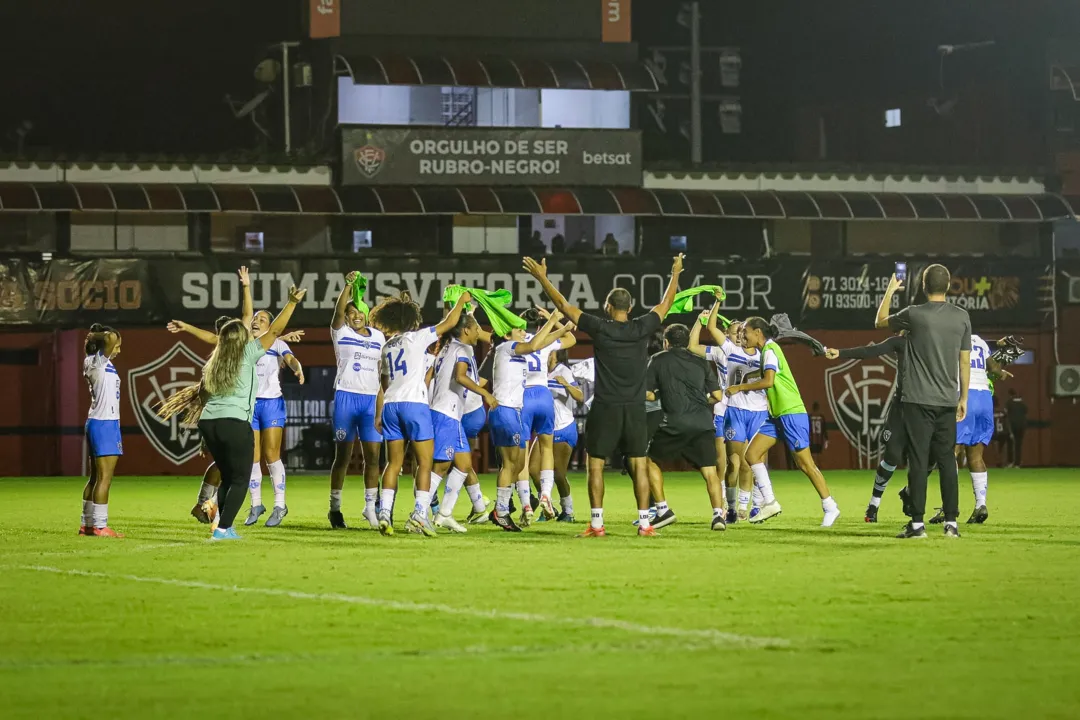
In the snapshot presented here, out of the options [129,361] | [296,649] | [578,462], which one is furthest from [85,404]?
[296,649]

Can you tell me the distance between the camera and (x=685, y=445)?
57.4 feet

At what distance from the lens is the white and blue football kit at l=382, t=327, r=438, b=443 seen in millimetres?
16234

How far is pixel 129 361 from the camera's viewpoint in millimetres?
36094

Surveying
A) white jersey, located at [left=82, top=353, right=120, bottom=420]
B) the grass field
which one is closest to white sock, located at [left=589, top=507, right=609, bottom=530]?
the grass field

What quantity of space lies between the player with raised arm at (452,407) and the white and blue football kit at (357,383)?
2.48 ft

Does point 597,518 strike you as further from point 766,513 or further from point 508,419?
point 766,513

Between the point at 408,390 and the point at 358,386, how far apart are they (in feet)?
4.93

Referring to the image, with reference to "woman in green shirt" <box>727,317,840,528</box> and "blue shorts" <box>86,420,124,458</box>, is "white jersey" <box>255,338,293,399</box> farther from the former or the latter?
"woman in green shirt" <box>727,317,840,528</box>

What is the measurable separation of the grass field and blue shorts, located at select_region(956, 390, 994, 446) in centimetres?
250

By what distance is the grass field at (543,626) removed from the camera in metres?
7.53

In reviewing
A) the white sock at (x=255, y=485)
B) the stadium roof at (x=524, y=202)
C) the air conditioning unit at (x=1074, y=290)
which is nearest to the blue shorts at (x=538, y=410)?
the white sock at (x=255, y=485)

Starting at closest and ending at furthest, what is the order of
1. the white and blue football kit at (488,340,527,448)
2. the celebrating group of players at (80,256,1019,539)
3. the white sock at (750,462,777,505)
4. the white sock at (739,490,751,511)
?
the celebrating group of players at (80,256,1019,539), the white and blue football kit at (488,340,527,448), the white sock at (750,462,777,505), the white sock at (739,490,751,511)

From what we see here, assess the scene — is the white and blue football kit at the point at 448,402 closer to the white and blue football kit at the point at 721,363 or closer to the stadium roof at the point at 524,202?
the white and blue football kit at the point at 721,363

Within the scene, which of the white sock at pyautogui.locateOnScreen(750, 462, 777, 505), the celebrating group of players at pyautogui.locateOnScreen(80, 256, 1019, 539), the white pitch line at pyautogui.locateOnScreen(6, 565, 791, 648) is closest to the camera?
the white pitch line at pyautogui.locateOnScreen(6, 565, 791, 648)
